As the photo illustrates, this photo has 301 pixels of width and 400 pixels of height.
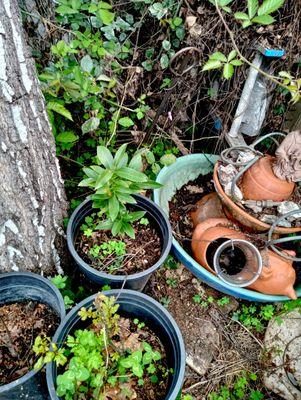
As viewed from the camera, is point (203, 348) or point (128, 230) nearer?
point (128, 230)

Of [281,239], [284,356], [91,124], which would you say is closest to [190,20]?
[91,124]

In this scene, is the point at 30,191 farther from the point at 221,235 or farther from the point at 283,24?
the point at 283,24

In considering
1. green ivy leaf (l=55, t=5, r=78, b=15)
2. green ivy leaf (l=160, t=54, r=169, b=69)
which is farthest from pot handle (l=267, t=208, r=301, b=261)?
green ivy leaf (l=55, t=5, r=78, b=15)

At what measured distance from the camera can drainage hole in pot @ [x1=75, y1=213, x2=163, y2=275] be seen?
1.58m

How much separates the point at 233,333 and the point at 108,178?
118cm

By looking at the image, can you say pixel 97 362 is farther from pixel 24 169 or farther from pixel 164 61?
pixel 164 61

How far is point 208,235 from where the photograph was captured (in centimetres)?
186

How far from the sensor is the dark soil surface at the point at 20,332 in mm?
1358

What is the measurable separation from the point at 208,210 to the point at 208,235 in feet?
0.87

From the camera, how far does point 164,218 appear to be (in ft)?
5.52

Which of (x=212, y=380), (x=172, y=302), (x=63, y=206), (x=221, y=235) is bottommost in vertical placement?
(x=212, y=380)

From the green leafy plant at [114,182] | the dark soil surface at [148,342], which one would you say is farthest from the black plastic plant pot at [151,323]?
the green leafy plant at [114,182]

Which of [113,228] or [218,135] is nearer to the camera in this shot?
[113,228]

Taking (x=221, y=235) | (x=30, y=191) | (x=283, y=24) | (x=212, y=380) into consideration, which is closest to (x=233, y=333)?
(x=212, y=380)
